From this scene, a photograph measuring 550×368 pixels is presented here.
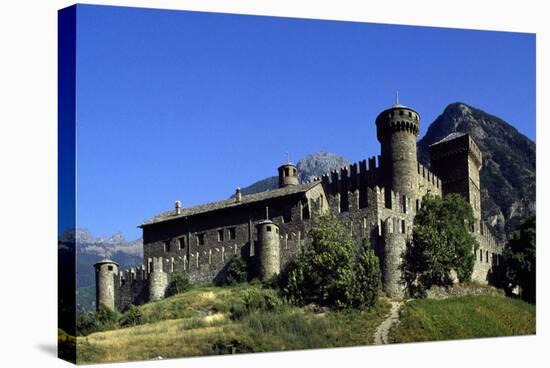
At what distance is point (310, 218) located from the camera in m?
36.2

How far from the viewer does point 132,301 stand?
3456cm

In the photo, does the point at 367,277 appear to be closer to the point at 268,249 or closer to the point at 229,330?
the point at 268,249

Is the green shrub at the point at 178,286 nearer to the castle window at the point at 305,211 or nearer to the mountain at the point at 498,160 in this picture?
the castle window at the point at 305,211

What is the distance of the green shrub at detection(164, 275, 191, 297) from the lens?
36656mm

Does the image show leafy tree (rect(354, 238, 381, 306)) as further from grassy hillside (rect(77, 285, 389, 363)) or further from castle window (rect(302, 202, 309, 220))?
castle window (rect(302, 202, 309, 220))

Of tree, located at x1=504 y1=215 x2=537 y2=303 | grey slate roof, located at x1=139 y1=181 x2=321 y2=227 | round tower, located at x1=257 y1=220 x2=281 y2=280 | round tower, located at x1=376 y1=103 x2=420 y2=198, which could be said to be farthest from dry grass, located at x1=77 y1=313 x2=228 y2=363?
round tower, located at x1=376 y1=103 x2=420 y2=198

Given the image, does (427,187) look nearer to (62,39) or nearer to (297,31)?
(297,31)

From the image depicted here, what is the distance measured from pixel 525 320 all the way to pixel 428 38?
10.6 metres

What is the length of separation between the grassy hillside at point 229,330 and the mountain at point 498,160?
8.26m

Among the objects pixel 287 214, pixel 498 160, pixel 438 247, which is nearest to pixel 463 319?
pixel 438 247

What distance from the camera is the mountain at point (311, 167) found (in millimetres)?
34812

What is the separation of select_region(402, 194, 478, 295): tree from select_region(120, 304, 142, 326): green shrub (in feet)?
33.1

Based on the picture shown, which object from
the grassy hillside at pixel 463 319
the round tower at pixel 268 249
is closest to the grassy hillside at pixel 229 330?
the grassy hillside at pixel 463 319

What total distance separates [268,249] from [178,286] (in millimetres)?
4073
